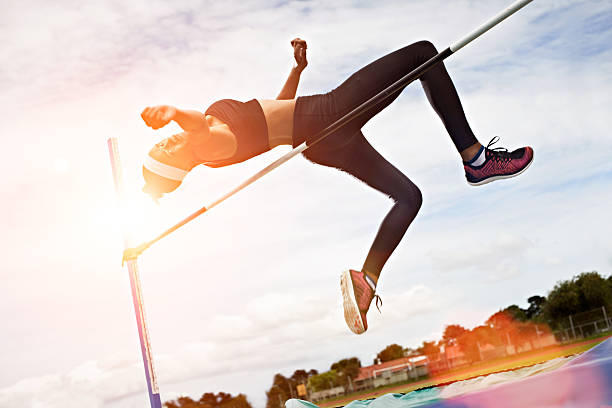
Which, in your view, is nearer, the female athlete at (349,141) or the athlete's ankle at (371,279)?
the female athlete at (349,141)

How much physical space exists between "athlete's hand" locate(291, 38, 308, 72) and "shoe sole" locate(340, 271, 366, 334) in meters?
1.10

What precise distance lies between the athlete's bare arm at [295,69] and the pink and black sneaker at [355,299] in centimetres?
99

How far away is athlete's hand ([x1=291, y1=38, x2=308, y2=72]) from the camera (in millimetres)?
3168

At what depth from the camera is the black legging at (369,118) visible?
2594 millimetres

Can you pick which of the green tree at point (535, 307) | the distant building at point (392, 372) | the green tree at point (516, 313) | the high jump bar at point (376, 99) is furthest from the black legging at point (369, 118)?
the green tree at point (535, 307)

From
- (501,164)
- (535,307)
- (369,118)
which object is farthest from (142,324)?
(535,307)

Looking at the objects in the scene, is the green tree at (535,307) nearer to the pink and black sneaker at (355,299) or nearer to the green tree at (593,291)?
the green tree at (593,291)

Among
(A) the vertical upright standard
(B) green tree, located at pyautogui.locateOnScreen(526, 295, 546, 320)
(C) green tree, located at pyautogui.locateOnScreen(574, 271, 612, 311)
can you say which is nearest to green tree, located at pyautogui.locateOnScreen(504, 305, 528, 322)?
(B) green tree, located at pyautogui.locateOnScreen(526, 295, 546, 320)

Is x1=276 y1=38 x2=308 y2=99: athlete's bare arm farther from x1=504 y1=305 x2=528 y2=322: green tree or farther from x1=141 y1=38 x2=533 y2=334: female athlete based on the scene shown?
x1=504 y1=305 x2=528 y2=322: green tree

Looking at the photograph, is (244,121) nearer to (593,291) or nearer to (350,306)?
(350,306)

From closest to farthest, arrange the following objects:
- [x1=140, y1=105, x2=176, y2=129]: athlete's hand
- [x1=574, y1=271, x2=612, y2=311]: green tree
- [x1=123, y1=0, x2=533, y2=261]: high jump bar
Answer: [x1=123, y1=0, x2=533, y2=261]: high jump bar → [x1=140, y1=105, x2=176, y2=129]: athlete's hand → [x1=574, y1=271, x2=612, y2=311]: green tree

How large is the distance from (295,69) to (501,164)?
3.82ft

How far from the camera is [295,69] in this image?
10.5 feet

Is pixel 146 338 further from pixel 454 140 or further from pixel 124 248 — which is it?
pixel 454 140
